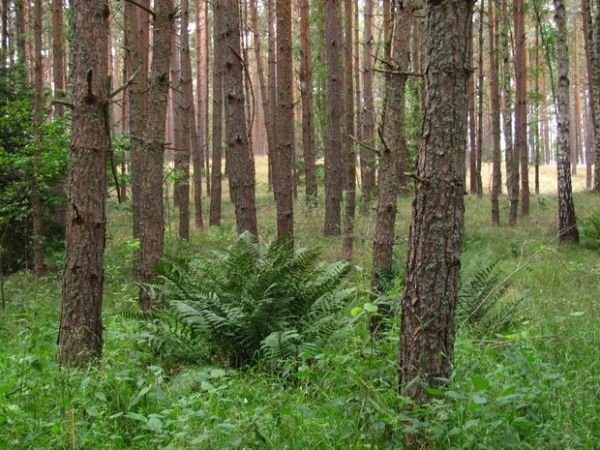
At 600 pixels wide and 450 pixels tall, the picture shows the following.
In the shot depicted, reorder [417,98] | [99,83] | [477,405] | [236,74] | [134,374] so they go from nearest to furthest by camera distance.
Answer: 1. [477,405]
2. [134,374]
3. [99,83]
4. [236,74]
5. [417,98]

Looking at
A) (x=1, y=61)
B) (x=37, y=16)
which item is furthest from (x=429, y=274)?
(x=1, y=61)

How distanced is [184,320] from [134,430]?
159 cm

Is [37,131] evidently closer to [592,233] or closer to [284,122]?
[284,122]

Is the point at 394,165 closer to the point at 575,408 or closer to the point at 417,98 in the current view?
the point at 575,408

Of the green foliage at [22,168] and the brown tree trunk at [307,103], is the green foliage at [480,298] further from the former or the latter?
the brown tree trunk at [307,103]

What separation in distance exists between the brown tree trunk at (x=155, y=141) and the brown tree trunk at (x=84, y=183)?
2.13 m

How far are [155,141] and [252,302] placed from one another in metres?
3.23

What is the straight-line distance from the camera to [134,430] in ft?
10.6

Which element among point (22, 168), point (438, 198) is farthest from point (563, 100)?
point (22, 168)

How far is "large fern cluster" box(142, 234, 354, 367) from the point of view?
4727mm

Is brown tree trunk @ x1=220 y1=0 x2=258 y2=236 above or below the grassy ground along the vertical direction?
above

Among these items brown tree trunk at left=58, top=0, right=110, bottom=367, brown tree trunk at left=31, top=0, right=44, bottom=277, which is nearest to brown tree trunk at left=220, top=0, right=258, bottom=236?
brown tree trunk at left=58, top=0, right=110, bottom=367

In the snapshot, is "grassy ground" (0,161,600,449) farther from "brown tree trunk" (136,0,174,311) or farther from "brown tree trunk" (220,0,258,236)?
"brown tree trunk" (220,0,258,236)

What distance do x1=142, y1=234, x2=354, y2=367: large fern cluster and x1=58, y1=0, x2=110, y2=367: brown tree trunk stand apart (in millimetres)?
692
